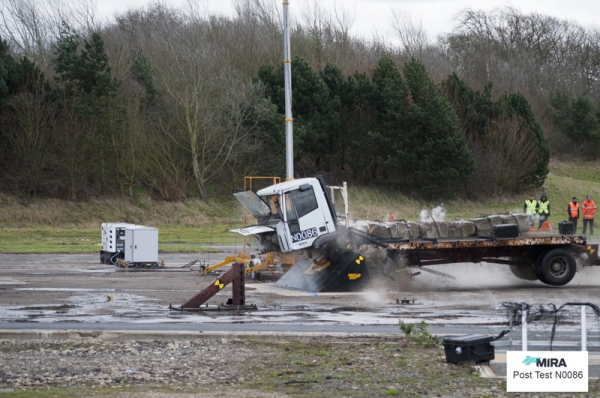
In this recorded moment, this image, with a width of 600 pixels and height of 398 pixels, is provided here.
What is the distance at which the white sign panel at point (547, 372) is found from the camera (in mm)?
8477

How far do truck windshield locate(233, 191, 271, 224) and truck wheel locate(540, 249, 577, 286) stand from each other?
6.66 m

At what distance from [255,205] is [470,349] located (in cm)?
1049

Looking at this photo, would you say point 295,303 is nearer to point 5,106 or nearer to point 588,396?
point 588,396

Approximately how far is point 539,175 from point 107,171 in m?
32.1

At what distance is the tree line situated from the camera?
4834cm

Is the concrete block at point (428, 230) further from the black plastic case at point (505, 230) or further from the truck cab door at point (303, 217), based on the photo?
the truck cab door at point (303, 217)

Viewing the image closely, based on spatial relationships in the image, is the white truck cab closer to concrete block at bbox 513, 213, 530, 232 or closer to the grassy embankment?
concrete block at bbox 513, 213, 530, 232

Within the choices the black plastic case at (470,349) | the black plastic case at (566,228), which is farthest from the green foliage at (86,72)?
the black plastic case at (470,349)

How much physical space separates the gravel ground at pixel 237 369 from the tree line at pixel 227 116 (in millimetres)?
37987

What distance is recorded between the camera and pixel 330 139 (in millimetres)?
58469

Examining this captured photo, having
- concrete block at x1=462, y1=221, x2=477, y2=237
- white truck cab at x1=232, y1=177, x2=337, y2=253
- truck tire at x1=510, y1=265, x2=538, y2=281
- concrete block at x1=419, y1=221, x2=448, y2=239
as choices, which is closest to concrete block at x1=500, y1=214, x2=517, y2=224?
concrete block at x1=462, y1=221, x2=477, y2=237

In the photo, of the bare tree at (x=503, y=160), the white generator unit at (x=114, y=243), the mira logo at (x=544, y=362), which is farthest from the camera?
the bare tree at (x=503, y=160)

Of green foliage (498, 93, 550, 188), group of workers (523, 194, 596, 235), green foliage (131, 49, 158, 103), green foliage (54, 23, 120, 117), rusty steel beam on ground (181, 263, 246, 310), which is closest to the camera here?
rusty steel beam on ground (181, 263, 246, 310)

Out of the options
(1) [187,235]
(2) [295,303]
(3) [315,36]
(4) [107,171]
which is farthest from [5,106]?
(2) [295,303]
